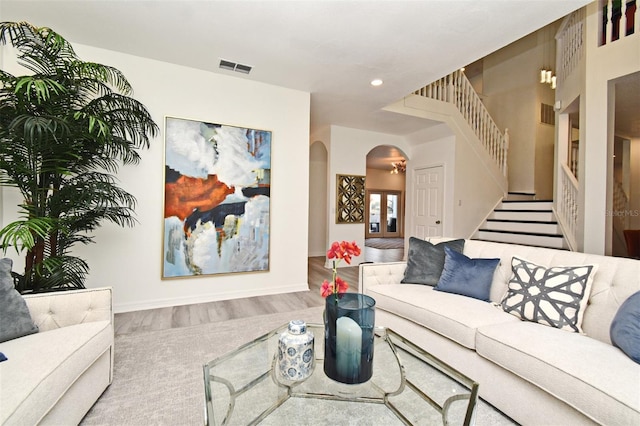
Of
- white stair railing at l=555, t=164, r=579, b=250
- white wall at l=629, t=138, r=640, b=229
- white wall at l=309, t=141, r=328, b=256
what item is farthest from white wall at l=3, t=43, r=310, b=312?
white wall at l=629, t=138, r=640, b=229

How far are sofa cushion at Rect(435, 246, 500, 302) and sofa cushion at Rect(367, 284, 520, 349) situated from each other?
66 mm

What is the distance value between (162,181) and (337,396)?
9.72 ft

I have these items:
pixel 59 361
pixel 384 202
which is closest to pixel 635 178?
pixel 384 202

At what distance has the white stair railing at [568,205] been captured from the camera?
405 centimetres

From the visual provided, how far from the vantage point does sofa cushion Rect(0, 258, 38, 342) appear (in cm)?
140

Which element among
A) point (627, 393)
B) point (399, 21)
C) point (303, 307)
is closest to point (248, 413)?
point (627, 393)

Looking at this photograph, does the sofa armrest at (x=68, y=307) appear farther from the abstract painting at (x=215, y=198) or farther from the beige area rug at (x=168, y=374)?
the abstract painting at (x=215, y=198)

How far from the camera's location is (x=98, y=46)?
9.64 feet

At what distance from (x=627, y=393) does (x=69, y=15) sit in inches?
169

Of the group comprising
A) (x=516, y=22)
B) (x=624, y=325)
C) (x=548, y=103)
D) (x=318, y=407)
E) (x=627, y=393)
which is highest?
(x=548, y=103)

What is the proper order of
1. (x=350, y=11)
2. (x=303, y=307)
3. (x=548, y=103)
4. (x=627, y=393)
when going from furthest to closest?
(x=548, y=103), (x=303, y=307), (x=350, y=11), (x=627, y=393)

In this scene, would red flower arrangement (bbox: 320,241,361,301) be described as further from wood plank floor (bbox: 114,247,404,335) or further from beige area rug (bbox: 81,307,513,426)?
wood plank floor (bbox: 114,247,404,335)

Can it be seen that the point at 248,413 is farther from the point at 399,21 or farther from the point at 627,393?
the point at 399,21

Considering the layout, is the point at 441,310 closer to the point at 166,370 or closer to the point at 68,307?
the point at 166,370
